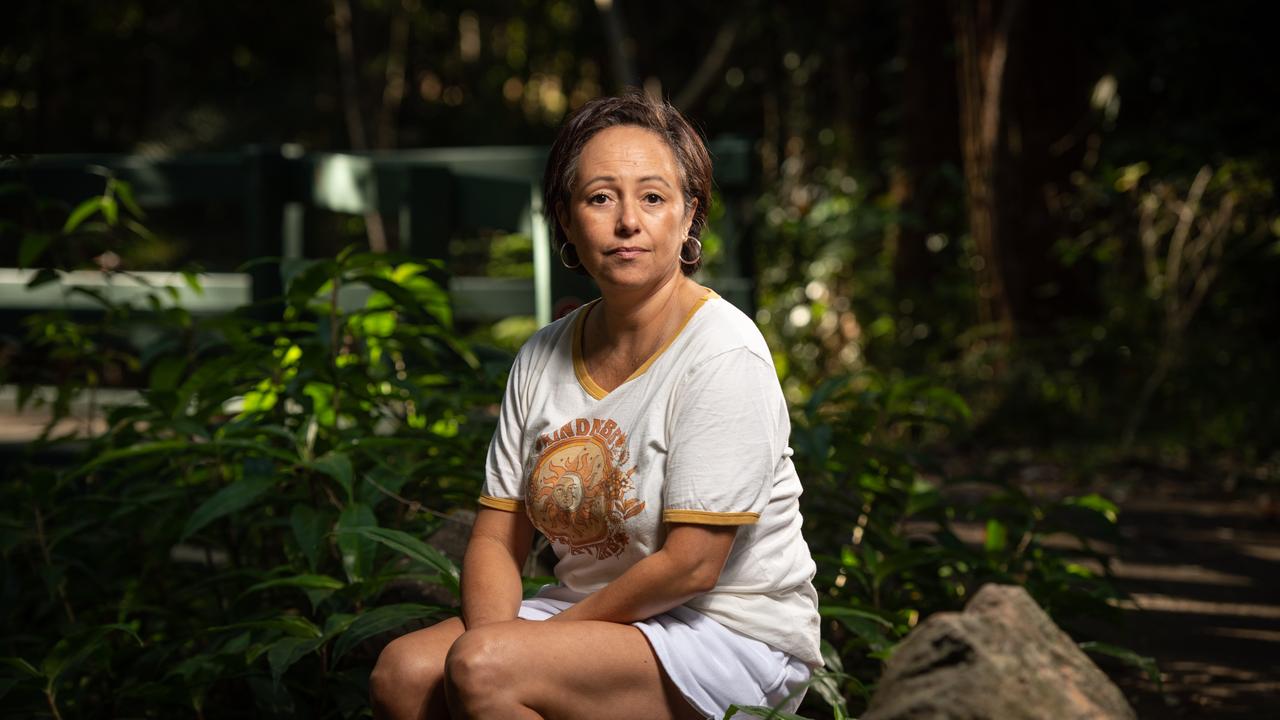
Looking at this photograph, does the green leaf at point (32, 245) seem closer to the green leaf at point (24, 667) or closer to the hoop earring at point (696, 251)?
the green leaf at point (24, 667)

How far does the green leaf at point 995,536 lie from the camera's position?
10.5 ft

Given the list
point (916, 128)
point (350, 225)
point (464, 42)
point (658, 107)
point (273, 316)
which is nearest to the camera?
point (658, 107)

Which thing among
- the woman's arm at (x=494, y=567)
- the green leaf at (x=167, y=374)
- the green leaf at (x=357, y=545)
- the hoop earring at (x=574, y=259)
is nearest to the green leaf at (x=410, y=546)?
the woman's arm at (x=494, y=567)

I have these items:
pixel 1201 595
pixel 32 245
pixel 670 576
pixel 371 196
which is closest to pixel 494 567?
pixel 670 576

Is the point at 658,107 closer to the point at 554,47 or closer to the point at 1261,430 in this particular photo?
the point at 1261,430

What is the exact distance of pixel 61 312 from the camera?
12.8 feet

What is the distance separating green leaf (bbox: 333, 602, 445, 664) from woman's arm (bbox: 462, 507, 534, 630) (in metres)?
0.26

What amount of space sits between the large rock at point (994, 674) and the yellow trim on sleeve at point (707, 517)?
38 centimetres

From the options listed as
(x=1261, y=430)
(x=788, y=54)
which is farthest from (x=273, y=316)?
(x=788, y=54)

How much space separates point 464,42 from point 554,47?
4736 mm

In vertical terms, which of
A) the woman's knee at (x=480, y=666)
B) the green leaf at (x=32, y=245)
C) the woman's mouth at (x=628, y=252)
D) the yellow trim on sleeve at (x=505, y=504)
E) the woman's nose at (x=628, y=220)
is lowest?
the woman's knee at (x=480, y=666)

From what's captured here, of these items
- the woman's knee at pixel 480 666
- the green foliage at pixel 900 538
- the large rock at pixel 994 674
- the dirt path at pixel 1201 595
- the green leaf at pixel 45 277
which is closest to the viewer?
the large rock at pixel 994 674

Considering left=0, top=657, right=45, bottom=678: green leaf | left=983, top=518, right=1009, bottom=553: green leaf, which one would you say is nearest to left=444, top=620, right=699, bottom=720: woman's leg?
left=0, top=657, right=45, bottom=678: green leaf

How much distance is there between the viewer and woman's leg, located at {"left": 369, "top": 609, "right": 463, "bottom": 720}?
1.90 meters
